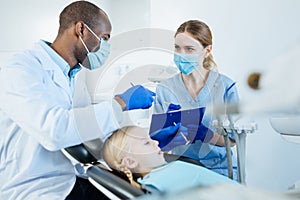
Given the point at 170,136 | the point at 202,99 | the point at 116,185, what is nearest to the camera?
the point at 116,185

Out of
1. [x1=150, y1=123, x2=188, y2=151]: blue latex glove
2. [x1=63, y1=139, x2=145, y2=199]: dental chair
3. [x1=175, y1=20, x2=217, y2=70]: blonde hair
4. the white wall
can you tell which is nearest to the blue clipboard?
[x1=150, y1=123, x2=188, y2=151]: blue latex glove

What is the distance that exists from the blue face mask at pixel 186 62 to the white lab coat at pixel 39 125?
568 mm

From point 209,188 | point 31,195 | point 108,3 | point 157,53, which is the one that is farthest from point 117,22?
point 209,188

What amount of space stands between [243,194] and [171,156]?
0.95 metres

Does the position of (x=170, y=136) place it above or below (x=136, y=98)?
below

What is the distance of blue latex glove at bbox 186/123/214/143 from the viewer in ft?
3.97

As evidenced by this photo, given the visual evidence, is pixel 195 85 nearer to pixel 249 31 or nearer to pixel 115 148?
pixel 249 31

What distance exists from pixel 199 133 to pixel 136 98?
1.27 feet

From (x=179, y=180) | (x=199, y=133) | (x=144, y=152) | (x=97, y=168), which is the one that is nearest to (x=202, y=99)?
(x=199, y=133)

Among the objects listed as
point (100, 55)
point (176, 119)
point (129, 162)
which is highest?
point (100, 55)

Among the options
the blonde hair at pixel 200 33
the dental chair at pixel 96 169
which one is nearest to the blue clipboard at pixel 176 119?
the dental chair at pixel 96 169

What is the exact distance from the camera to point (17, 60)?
97cm

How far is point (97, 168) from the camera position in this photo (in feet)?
3.10

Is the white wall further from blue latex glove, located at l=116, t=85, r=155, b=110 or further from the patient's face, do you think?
blue latex glove, located at l=116, t=85, r=155, b=110
